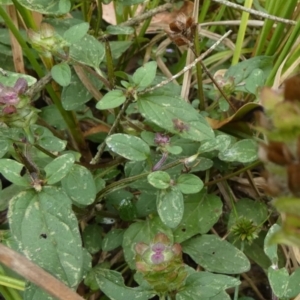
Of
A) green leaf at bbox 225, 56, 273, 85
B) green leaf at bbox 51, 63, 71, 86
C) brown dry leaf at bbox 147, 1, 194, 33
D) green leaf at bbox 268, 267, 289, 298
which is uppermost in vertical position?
green leaf at bbox 51, 63, 71, 86

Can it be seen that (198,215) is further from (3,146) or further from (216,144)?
(3,146)

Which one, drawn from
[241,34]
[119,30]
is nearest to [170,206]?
[119,30]

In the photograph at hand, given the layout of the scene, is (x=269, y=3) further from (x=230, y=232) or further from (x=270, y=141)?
(x=270, y=141)

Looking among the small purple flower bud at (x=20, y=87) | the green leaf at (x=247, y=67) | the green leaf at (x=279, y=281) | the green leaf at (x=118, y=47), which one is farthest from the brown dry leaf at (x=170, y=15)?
the green leaf at (x=279, y=281)

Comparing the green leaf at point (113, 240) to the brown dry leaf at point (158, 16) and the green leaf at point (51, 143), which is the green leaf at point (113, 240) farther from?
the brown dry leaf at point (158, 16)

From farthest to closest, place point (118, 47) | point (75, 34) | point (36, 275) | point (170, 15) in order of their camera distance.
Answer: point (170, 15), point (118, 47), point (75, 34), point (36, 275)

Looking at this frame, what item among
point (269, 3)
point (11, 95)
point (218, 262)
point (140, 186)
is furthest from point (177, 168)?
point (269, 3)

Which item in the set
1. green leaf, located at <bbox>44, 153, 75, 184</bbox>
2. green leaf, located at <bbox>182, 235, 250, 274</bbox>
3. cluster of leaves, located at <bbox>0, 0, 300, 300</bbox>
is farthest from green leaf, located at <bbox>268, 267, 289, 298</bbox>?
green leaf, located at <bbox>44, 153, 75, 184</bbox>

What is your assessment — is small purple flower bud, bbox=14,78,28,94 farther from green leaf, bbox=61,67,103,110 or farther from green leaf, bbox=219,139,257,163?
green leaf, bbox=219,139,257,163
